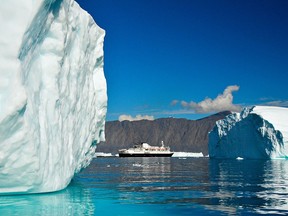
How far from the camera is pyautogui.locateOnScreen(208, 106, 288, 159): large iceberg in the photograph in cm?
5753

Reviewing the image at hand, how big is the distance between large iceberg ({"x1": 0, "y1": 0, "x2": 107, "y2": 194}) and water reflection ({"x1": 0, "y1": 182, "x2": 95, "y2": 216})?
0.34 meters

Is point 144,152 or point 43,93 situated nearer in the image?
point 43,93

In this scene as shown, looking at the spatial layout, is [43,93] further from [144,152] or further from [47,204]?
[144,152]

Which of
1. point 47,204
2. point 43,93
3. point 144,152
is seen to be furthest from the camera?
point 144,152

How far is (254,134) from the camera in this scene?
62.3 metres

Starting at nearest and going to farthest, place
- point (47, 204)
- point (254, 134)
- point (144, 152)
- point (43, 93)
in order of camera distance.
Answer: point (47, 204)
point (43, 93)
point (254, 134)
point (144, 152)

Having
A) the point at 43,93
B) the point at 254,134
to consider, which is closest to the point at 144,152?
the point at 254,134

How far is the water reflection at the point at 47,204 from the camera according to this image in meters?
10.7

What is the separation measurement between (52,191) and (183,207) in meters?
4.86

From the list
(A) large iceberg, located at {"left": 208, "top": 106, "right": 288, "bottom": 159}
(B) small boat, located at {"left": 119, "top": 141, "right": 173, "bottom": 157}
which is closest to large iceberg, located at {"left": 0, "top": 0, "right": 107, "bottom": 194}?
(A) large iceberg, located at {"left": 208, "top": 106, "right": 288, "bottom": 159}

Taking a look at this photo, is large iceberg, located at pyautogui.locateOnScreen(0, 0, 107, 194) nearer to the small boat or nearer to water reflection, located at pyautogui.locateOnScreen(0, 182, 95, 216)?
water reflection, located at pyautogui.locateOnScreen(0, 182, 95, 216)

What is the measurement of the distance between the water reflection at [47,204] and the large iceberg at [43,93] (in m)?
0.34

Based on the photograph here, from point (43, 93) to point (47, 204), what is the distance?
3.45 metres

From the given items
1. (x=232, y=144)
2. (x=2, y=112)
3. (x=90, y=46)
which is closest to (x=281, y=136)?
(x=232, y=144)
